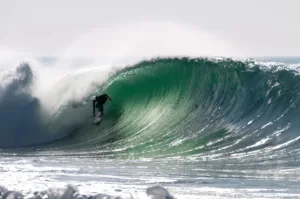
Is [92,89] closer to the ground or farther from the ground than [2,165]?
farther from the ground

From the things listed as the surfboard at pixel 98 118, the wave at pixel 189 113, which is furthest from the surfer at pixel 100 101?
the wave at pixel 189 113

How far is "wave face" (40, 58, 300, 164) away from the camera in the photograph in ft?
46.0

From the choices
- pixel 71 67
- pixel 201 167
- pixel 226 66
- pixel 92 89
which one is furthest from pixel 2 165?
pixel 71 67

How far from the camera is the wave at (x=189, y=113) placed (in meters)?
14.1

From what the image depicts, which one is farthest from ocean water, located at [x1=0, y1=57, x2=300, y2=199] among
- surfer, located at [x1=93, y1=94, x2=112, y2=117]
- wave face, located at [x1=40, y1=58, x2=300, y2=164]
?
surfer, located at [x1=93, y1=94, x2=112, y2=117]

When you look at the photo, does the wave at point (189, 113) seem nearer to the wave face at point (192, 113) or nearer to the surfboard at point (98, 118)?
the wave face at point (192, 113)

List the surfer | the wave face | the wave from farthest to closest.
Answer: the surfer < the wave < the wave face

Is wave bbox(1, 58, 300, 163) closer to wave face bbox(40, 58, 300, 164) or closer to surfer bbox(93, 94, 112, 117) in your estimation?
wave face bbox(40, 58, 300, 164)

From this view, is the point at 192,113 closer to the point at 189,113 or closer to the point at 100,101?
the point at 189,113

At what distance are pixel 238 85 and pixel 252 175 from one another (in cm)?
664

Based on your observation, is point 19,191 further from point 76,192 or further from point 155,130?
point 155,130

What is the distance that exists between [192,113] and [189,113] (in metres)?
0.09

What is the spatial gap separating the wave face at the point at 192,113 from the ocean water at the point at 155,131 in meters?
0.03

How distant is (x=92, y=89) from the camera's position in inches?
755
